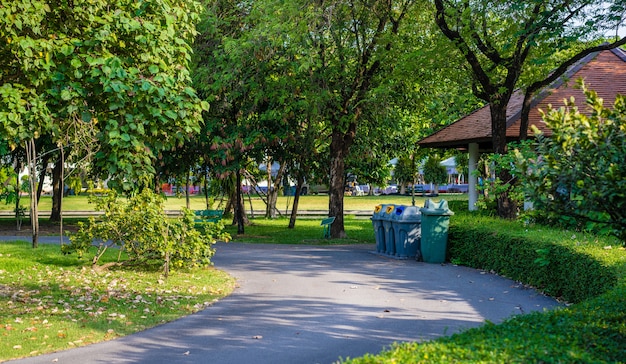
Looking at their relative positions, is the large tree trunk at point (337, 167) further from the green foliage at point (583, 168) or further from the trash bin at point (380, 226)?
the green foliage at point (583, 168)

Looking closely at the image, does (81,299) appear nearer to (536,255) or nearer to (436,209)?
(536,255)

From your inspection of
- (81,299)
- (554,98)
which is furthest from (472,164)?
(81,299)

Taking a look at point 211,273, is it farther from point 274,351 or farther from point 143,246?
point 274,351

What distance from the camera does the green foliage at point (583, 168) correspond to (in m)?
5.99

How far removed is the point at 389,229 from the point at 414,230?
2.99 feet

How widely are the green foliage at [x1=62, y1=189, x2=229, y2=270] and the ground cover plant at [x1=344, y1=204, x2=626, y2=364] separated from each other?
18.0 ft

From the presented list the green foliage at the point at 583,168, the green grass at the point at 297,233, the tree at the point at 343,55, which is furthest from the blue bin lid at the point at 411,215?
the green foliage at the point at 583,168

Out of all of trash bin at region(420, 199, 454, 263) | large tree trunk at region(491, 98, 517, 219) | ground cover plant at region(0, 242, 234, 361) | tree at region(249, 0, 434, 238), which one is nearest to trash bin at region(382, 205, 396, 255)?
trash bin at region(420, 199, 454, 263)

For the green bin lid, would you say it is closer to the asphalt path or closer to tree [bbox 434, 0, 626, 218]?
the asphalt path

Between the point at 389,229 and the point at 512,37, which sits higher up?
the point at 512,37

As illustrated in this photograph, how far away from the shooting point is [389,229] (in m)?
17.8

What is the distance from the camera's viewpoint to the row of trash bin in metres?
16.4

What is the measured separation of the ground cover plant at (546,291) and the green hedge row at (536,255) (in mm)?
12

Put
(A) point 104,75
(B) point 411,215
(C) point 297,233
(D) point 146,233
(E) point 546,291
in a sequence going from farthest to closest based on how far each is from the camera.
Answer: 1. (C) point 297,233
2. (B) point 411,215
3. (D) point 146,233
4. (E) point 546,291
5. (A) point 104,75
